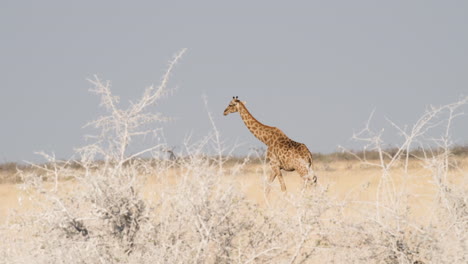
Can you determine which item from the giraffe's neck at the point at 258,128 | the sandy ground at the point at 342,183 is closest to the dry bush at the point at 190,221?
the sandy ground at the point at 342,183

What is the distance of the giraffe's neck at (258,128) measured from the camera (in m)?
13.9

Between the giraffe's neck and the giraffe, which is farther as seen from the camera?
the giraffe's neck

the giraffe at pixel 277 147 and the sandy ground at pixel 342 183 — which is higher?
the giraffe at pixel 277 147

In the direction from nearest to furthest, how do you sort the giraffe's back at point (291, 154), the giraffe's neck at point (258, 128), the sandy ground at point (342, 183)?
1. the giraffe's back at point (291, 154)
2. the sandy ground at point (342, 183)
3. the giraffe's neck at point (258, 128)

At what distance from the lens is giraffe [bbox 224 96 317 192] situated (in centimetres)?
1261

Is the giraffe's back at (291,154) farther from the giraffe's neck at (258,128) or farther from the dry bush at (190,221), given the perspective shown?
the dry bush at (190,221)

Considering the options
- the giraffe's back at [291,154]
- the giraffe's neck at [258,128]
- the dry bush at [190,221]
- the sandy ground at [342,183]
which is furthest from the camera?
the giraffe's neck at [258,128]

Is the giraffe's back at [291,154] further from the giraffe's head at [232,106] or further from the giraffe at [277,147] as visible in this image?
the giraffe's head at [232,106]

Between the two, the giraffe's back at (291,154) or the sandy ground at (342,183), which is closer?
the giraffe's back at (291,154)

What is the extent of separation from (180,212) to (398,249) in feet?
5.53

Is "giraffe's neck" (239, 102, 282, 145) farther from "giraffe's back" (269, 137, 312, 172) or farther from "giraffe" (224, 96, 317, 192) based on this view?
"giraffe's back" (269, 137, 312, 172)

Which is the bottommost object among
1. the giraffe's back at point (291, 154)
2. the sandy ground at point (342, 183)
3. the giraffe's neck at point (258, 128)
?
the sandy ground at point (342, 183)

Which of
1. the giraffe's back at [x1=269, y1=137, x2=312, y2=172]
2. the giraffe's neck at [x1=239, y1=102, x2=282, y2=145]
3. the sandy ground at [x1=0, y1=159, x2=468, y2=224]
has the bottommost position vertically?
the sandy ground at [x1=0, y1=159, x2=468, y2=224]

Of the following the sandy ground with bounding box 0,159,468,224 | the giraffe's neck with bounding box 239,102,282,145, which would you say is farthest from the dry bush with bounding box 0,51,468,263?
the giraffe's neck with bounding box 239,102,282,145
